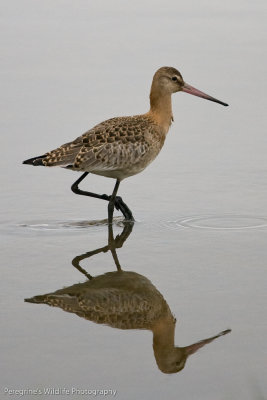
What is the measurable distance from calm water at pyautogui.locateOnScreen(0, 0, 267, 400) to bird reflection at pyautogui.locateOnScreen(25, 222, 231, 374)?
0.02 meters

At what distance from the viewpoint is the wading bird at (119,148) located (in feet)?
27.5

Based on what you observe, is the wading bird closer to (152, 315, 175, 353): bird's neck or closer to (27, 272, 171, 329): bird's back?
(27, 272, 171, 329): bird's back

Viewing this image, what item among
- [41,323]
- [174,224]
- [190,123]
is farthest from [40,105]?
[41,323]

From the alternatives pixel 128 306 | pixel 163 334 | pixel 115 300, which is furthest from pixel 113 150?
pixel 163 334

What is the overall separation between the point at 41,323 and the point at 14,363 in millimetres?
632

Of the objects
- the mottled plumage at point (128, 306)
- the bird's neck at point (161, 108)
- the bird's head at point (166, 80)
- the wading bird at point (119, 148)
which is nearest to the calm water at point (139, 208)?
the mottled plumage at point (128, 306)

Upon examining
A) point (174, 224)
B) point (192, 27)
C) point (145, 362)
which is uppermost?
point (192, 27)

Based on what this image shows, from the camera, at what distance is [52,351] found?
5406 millimetres

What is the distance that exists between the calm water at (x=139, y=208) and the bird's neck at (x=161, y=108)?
543 mm

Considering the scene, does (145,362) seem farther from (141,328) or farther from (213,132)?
(213,132)

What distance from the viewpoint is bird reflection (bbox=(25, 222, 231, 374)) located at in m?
5.43

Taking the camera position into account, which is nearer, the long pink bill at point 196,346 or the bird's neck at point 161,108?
the long pink bill at point 196,346

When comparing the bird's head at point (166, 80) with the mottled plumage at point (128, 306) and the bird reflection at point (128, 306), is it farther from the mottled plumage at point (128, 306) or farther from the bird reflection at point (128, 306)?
the mottled plumage at point (128, 306)

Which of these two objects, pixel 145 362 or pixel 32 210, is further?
pixel 32 210
